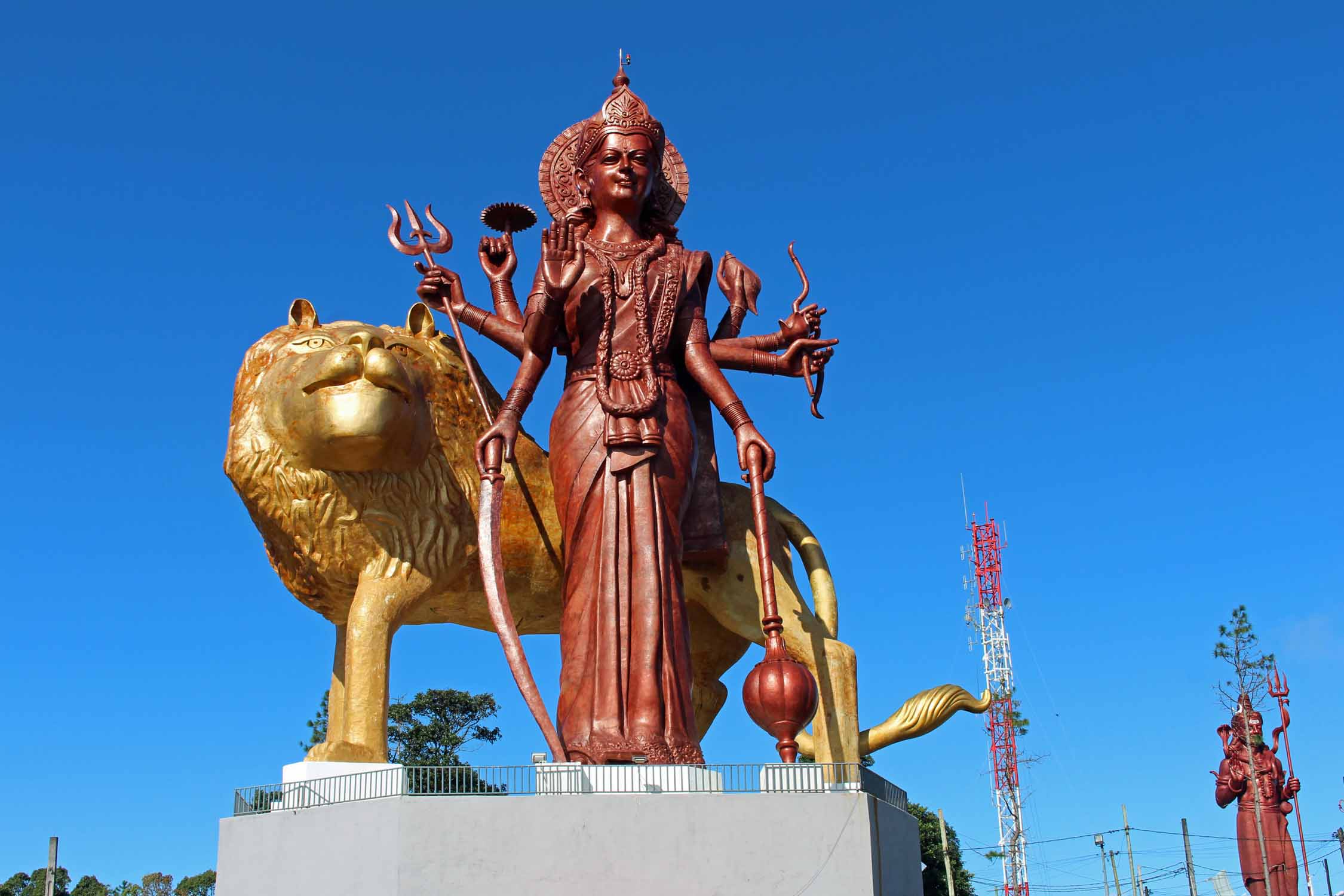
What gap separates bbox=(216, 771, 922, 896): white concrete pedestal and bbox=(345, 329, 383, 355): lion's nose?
311 centimetres

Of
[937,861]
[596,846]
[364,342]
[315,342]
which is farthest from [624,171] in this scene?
[937,861]

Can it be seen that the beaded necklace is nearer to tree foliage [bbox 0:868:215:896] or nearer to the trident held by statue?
the trident held by statue

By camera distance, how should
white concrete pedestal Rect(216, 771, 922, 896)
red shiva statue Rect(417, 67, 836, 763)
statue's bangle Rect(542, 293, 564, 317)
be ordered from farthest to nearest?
1. statue's bangle Rect(542, 293, 564, 317)
2. red shiva statue Rect(417, 67, 836, 763)
3. white concrete pedestal Rect(216, 771, 922, 896)

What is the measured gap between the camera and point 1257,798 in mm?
16594

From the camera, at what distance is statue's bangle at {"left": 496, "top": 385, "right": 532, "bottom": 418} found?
9.39 metres

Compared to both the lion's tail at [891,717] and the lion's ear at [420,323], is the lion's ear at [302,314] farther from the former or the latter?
the lion's tail at [891,717]

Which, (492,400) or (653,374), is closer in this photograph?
(653,374)

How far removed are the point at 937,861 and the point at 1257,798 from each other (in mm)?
9368

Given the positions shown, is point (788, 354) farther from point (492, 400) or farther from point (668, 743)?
point (668, 743)

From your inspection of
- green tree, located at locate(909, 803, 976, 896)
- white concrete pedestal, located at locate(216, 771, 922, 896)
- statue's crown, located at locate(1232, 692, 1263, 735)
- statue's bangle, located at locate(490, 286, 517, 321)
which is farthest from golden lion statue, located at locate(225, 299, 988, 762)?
green tree, located at locate(909, 803, 976, 896)

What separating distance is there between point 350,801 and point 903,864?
3333 millimetres

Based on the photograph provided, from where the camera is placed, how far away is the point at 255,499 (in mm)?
9680

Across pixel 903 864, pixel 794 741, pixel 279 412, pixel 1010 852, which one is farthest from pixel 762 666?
pixel 1010 852

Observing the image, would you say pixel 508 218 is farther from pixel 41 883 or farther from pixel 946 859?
pixel 41 883
